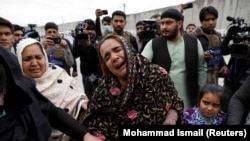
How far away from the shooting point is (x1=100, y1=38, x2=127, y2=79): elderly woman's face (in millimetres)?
1364

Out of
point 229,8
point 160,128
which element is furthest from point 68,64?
point 229,8

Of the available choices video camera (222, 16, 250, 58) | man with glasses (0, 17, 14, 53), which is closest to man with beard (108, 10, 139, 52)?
video camera (222, 16, 250, 58)

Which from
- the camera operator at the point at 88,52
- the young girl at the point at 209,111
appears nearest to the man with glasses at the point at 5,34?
the camera operator at the point at 88,52

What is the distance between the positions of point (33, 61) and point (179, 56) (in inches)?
50.2

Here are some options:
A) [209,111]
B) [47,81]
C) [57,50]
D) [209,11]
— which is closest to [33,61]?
[47,81]

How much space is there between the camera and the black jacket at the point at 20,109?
982 mm

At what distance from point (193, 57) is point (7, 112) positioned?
5.53ft

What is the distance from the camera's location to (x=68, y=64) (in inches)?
127

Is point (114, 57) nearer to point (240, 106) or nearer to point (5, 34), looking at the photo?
point (240, 106)

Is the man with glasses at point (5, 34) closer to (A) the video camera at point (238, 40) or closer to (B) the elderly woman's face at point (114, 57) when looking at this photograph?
(B) the elderly woman's face at point (114, 57)

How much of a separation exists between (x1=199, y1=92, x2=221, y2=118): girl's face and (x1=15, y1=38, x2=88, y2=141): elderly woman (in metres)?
0.81

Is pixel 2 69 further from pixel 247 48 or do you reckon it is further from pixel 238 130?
pixel 247 48

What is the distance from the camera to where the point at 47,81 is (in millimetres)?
1566

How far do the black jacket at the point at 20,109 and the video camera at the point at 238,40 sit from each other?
1.70 m
